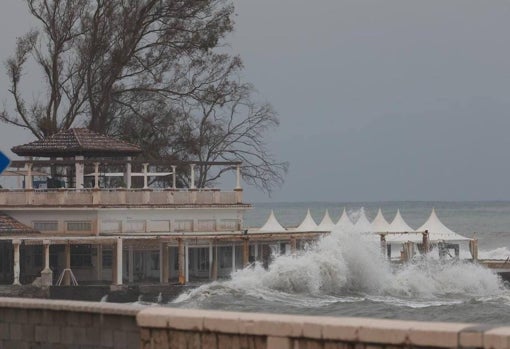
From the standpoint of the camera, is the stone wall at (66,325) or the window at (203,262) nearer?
the stone wall at (66,325)

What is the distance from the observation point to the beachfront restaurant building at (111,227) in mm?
50469

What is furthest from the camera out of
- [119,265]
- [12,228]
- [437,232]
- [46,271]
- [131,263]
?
[437,232]

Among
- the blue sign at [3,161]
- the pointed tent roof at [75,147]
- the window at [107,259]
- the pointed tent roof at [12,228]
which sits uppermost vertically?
the pointed tent roof at [75,147]

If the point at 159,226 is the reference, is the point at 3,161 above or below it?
below

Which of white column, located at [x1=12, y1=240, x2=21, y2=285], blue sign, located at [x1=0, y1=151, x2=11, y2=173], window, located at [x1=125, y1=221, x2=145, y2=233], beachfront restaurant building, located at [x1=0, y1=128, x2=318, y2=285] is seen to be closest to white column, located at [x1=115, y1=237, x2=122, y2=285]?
beachfront restaurant building, located at [x1=0, y1=128, x2=318, y2=285]

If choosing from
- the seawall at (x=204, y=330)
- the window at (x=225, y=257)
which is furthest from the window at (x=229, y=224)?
the seawall at (x=204, y=330)

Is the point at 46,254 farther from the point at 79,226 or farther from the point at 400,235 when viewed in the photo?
the point at 400,235

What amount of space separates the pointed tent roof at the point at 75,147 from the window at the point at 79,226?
3.11 meters

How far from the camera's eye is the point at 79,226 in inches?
2035

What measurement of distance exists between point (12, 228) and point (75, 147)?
458 centimetres

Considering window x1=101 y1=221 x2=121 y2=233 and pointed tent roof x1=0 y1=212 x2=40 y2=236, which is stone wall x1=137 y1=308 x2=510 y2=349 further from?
window x1=101 y1=221 x2=121 y2=233

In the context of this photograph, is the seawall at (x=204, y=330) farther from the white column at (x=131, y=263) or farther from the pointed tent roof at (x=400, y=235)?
the pointed tent roof at (x=400, y=235)

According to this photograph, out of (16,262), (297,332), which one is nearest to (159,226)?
(16,262)

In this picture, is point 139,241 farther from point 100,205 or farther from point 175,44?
point 175,44
